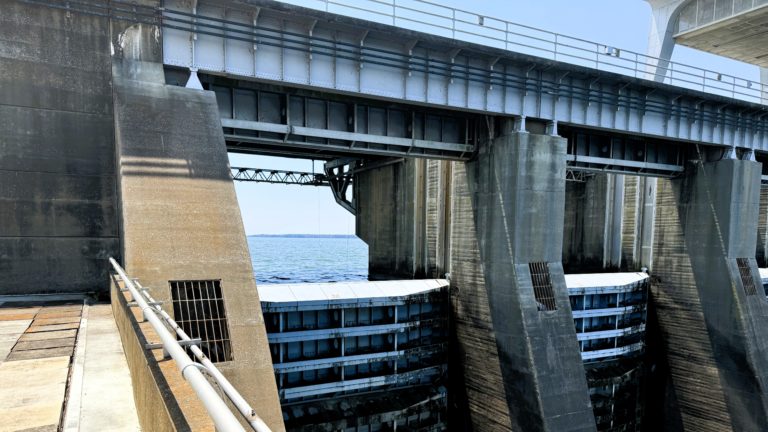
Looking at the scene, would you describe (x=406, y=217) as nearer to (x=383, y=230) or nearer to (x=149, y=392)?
(x=383, y=230)

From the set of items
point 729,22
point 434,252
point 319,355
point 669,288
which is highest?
point 729,22

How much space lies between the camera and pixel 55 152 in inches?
385

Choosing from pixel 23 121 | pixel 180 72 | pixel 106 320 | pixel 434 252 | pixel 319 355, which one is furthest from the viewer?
pixel 434 252

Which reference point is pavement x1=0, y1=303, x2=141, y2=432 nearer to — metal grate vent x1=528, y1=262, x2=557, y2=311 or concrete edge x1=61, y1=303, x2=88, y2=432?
concrete edge x1=61, y1=303, x2=88, y2=432

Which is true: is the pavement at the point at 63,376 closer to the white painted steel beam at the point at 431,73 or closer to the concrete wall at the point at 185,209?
the concrete wall at the point at 185,209

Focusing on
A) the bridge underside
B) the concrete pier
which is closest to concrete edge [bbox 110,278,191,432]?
the concrete pier

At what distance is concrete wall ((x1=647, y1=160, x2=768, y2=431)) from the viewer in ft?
58.9

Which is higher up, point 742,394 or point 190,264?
point 190,264

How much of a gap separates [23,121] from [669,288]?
24873mm

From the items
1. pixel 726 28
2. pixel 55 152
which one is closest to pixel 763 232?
pixel 726 28

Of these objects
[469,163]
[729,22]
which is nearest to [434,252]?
[469,163]

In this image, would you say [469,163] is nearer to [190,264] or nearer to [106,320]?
→ [190,264]

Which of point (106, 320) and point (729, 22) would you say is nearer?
point (106, 320)

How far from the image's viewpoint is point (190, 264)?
756cm
